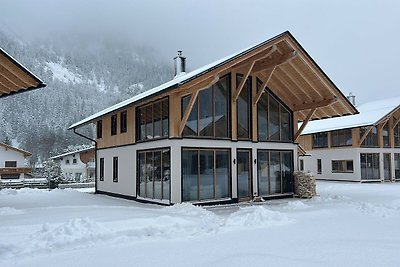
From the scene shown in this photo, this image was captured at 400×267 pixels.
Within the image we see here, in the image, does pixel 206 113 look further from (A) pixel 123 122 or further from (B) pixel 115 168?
(B) pixel 115 168

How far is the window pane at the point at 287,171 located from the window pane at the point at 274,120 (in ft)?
2.75

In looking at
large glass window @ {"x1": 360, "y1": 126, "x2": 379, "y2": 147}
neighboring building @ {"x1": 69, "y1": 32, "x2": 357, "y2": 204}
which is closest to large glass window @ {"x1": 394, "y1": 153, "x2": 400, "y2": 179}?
large glass window @ {"x1": 360, "y1": 126, "x2": 379, "y2": 147}

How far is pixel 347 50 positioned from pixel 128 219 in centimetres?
5516

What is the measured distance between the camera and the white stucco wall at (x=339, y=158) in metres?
22.6

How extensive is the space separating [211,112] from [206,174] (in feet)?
6.97

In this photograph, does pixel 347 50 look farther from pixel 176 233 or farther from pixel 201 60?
pixel 176 233

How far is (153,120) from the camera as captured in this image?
12.5 meters

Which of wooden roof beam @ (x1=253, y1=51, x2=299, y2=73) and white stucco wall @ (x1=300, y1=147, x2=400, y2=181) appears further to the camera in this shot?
white stucco wall @ (x1=300, y1=147, x2=400, y2=181)

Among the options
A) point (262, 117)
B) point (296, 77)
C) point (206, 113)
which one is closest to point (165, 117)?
point (206, 113)

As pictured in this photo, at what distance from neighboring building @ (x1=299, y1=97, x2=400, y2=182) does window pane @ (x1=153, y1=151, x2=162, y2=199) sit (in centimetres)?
1461

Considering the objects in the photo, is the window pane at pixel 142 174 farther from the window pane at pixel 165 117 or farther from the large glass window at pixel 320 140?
the large glass window at pixel 320 140

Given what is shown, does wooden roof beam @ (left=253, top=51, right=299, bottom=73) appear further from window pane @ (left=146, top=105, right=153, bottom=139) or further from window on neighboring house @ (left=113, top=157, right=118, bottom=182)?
window on neighboring house @ (left=113, top=157, right=118, bottom=182)

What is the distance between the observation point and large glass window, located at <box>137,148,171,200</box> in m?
11.7

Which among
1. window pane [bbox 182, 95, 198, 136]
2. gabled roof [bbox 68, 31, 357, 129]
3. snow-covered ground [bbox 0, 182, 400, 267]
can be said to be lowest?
snow-covered ground [bbox 0, 182, 400, 267]
